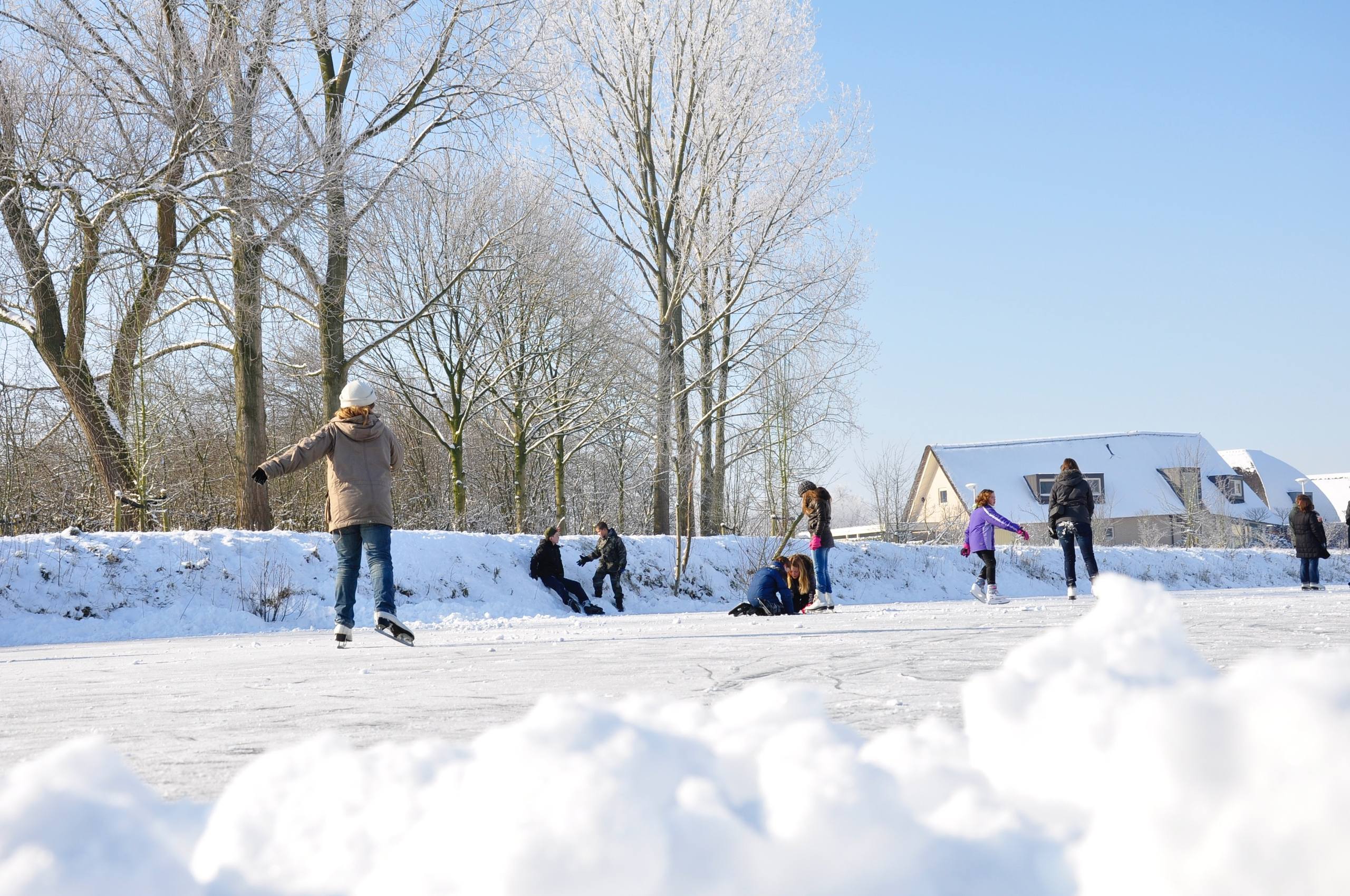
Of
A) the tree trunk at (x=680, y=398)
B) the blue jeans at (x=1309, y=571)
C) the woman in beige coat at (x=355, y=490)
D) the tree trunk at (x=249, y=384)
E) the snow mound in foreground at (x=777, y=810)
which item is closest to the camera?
the snow mound in foreground at (x=777, y=810)

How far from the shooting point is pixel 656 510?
24.5 metres

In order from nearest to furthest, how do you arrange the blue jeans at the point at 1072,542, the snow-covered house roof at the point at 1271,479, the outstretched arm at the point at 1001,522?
the blue jeans at the point at 1072,542 < the outstretched arm at the point at 1001,522 < the snow-covered house roof at the point at 1271,479

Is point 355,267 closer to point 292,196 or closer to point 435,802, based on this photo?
point 292,196

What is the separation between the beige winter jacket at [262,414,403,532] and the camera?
8.20m

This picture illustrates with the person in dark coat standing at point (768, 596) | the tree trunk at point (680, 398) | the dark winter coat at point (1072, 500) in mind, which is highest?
the tree trunk at point (680, 398)

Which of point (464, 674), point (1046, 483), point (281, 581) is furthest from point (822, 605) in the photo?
point (1046, 483)

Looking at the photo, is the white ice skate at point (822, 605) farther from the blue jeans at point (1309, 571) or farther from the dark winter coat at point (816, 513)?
the blue jeans at point (1309, 571)

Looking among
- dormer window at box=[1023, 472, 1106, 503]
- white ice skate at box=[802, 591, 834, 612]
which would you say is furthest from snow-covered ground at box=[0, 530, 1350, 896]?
dormer window at box=[1023, 472, 1106, 503]

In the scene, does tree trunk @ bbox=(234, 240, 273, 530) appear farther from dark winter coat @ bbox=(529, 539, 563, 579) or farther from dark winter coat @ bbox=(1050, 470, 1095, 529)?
dark winter coat @ bbox=(1050, 470, 1095, 529)

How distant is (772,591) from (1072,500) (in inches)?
174

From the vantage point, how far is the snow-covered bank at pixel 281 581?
1187 centimetres

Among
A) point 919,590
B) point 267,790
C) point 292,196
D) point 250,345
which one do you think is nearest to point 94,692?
point 267,790

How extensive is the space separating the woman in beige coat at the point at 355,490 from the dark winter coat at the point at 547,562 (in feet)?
25.5

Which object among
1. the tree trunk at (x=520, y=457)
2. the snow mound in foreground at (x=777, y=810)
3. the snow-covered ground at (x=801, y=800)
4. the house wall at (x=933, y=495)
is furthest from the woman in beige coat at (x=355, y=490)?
the house wall at (x=933, y=495)
